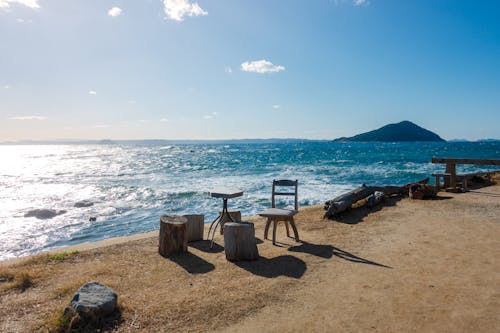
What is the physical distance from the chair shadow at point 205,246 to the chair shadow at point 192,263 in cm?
45

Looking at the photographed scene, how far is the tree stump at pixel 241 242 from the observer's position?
6.52 meters

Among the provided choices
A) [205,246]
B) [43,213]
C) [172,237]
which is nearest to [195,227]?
[205,246]

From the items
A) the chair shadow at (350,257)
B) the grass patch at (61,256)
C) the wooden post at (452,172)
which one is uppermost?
the wooden post at (452,172)

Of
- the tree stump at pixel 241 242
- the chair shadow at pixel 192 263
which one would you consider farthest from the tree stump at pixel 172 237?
the tree stump at pixel 241 242

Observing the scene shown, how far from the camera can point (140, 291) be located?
17.3 feet

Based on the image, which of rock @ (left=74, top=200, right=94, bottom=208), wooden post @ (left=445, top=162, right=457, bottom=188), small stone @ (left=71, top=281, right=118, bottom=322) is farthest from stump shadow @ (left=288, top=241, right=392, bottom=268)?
rock @ (left=74, top=200, right=94, bottom=208)

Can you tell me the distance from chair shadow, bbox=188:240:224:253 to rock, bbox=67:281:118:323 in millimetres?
3025

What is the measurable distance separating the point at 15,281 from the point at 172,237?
2.73 metres

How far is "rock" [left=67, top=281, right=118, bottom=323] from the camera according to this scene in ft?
13.6

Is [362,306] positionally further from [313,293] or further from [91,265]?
[91,265]

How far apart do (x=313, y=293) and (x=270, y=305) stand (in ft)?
2.48

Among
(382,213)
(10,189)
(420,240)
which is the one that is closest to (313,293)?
(420,240)

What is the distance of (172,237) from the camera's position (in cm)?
701

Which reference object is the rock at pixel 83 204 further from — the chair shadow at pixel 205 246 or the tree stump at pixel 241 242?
the tree stump at pixel 241 242
